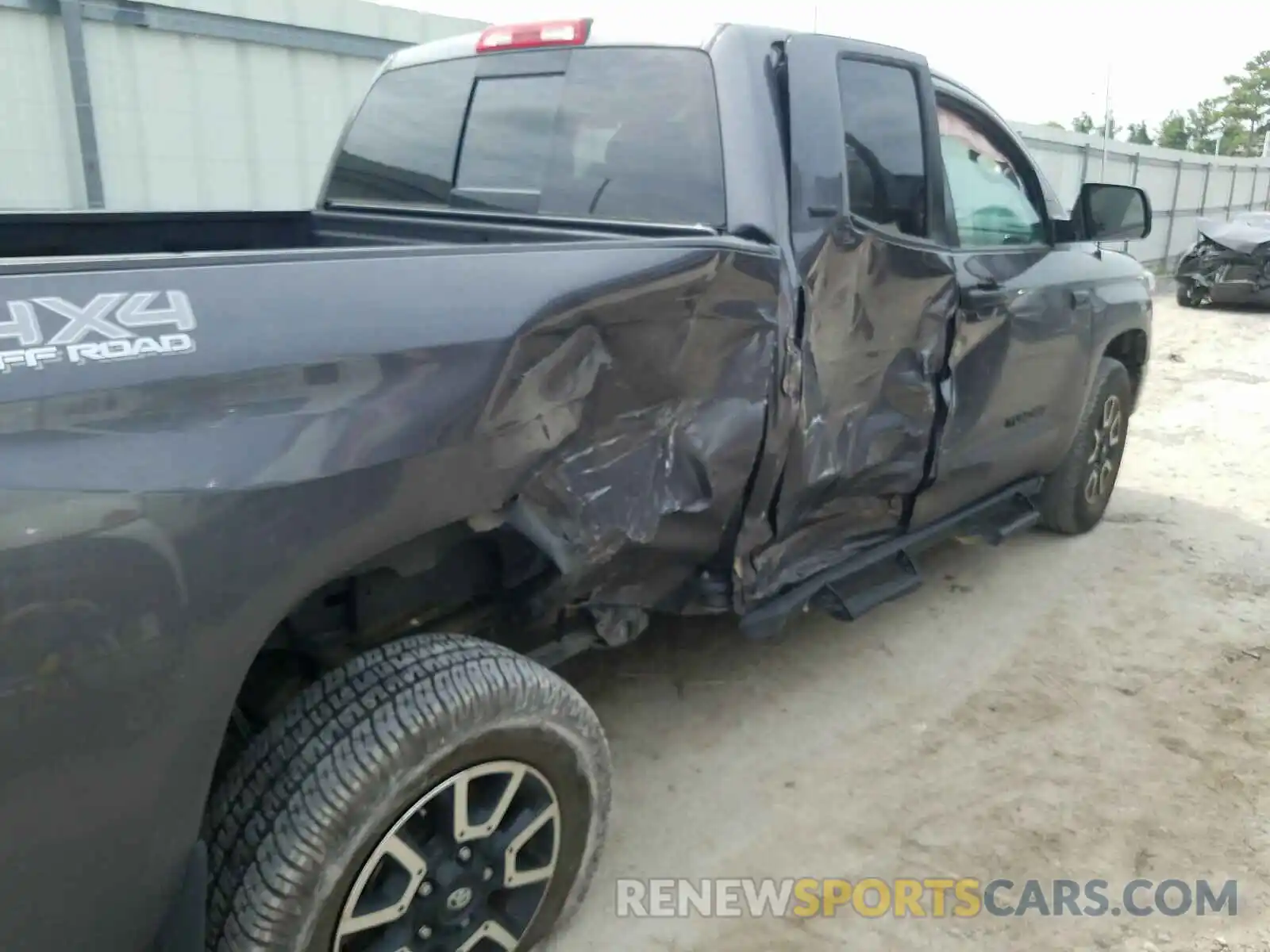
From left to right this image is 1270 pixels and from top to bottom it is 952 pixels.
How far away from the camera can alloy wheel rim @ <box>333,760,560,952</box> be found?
194cm

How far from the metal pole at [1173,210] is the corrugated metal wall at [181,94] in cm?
1713

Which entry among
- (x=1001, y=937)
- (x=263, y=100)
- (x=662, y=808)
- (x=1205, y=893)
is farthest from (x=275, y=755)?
(x=263, y=100)

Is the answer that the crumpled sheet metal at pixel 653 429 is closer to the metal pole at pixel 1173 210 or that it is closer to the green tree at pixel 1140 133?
the metal pole at pixel 1173 210

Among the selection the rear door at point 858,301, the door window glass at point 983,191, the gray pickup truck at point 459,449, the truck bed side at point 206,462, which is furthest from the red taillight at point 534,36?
the door window glass at point 983,191

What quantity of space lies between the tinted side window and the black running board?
105 cm

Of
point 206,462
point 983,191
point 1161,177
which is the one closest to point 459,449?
point 206,462

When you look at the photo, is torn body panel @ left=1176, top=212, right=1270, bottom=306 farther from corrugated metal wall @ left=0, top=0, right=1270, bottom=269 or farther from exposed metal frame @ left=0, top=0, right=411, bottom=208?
exposed metal frame @ left=0, top=0, right=411, bottom=208

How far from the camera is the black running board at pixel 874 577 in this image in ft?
9.98

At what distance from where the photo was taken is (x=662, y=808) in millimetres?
2943

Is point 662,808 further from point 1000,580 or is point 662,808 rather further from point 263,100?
point 263,100

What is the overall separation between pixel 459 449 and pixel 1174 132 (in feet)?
235

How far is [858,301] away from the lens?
2992 millimetres

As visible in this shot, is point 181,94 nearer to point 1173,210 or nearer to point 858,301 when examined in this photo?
point 858,301

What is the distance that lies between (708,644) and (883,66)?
2.05m
